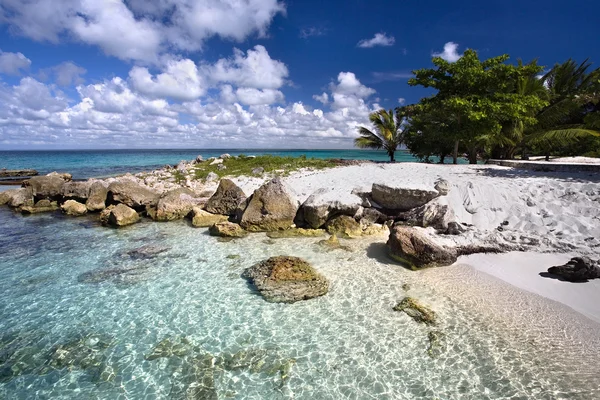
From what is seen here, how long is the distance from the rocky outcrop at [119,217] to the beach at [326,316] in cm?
218

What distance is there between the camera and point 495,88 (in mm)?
20594

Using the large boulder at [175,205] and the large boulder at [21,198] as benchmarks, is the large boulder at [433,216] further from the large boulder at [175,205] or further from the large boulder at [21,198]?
the large boulder at [21,198]

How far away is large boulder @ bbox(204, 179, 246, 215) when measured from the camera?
14188 mm

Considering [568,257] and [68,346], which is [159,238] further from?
[568,257]

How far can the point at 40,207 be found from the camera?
17.5 metres

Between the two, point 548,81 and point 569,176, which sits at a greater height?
point 548,81

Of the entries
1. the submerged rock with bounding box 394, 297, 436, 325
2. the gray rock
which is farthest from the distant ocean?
the submerged rock with bounding box 394, 297, 436, 325

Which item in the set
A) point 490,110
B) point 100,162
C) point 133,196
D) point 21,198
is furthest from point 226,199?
point 100,162

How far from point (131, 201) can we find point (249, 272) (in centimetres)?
1082

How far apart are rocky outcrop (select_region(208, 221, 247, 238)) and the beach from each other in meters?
0.32

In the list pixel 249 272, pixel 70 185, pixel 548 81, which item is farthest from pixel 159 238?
pixel 548 81

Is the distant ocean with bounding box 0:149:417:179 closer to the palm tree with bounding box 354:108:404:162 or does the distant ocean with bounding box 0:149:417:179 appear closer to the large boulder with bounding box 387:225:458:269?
the palm tree with bounding box 354:108:404:162

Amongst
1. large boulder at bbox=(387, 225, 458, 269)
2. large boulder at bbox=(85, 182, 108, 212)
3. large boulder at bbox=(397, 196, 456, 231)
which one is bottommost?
large boulder at bbox=(85, 182, 108, 212)

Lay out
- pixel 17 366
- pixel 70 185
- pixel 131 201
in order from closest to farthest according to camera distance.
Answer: pixel 17 366, pixel 131 201, pixel 70 185
